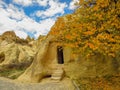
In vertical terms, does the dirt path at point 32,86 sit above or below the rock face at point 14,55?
below

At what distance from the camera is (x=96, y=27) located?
56.6 ft

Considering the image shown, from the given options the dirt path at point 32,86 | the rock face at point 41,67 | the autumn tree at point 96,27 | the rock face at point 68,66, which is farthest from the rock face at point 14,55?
the autumn tree at point 96,27

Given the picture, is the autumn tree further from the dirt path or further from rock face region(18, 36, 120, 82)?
rock face region(18, 36, 120, 82)

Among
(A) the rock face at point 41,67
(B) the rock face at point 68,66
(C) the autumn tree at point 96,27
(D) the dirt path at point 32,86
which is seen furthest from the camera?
(A) the rock face at point 41,67

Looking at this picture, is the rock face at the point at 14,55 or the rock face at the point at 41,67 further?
the rock face at the point at 14,55

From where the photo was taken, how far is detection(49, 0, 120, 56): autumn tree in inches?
649

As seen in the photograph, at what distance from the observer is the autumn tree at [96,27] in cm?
1648

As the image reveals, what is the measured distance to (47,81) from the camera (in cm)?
2445

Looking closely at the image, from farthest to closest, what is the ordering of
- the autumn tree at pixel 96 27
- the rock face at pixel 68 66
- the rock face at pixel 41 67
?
the rock face at pixel 41 67, the rock face at pixel 68 66, the autumn tree at pixel 96 27

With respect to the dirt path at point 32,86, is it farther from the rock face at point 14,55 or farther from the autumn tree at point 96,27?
the rock face at point 14,55

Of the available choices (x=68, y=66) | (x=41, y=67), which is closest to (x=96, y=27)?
(x=68, y=66)

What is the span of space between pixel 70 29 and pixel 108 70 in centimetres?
734

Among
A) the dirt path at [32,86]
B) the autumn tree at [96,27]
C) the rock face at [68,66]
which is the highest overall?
the autumn tree at [96,27]

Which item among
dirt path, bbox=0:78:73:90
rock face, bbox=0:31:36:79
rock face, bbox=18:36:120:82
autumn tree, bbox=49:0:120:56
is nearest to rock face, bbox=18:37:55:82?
rock face, bbox=18:36:120:82
